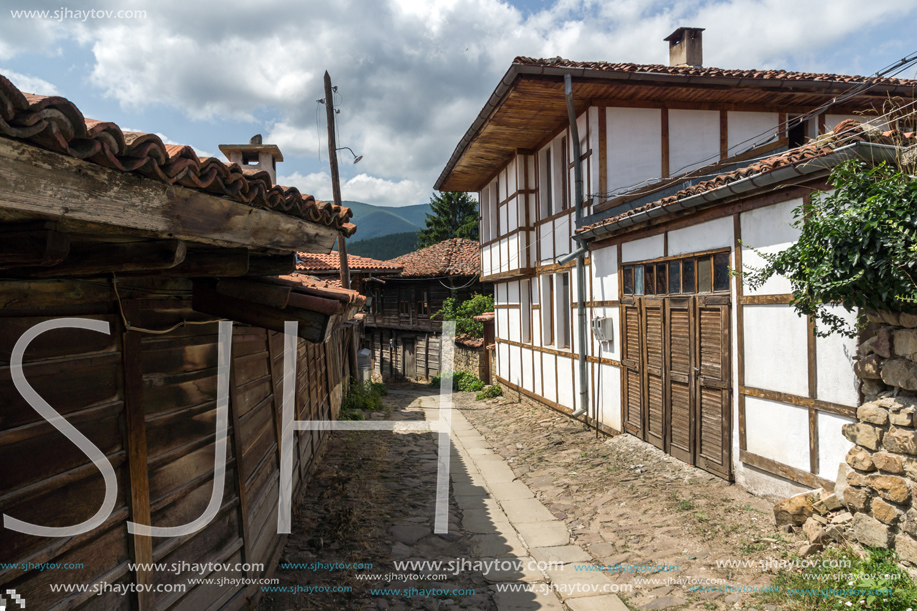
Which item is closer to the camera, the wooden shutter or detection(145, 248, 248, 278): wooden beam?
detection(145, 248, 248, 278): wooden beam

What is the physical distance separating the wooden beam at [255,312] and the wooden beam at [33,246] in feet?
4.60

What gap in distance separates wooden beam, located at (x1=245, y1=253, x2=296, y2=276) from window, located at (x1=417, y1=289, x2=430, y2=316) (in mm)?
20193

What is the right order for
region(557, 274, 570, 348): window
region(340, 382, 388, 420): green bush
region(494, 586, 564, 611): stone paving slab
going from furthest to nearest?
region(340, 382, 388, 420): green bush < region(557, 274, 570, 348): window < region(494, 586, 564, 611): stone paving slab

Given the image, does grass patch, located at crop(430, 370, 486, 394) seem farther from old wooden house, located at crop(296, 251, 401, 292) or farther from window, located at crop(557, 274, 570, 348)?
window, located at crop(557, 274, 570, 348)

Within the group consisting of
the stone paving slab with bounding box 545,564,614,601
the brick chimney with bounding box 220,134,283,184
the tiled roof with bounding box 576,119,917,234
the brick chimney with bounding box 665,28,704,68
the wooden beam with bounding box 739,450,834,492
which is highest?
the brick chimney with bounding box 665,28,704,68

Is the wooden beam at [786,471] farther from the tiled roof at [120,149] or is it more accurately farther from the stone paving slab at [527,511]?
the tiled roof at [120,149]

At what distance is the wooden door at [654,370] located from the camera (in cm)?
755

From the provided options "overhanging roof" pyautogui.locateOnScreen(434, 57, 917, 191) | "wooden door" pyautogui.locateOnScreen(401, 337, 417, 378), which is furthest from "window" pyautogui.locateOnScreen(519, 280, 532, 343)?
"wooden door" pyautogui.locateOnScreen(401, 337, 417, 378)

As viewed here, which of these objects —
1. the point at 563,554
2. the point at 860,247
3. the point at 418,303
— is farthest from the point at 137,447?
the point at 418,303

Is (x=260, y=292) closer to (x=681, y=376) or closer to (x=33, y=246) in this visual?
(x=33, y=246)

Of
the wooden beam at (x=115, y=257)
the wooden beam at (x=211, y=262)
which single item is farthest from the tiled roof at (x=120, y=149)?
the wooden beam at (x=211, y=262)

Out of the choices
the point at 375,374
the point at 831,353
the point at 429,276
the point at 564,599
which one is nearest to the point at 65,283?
the point at 564,599

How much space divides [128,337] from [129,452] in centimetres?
56

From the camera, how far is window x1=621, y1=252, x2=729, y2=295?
21.3 ft
